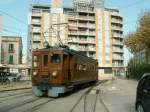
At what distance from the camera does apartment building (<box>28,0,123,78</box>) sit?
108562 mm

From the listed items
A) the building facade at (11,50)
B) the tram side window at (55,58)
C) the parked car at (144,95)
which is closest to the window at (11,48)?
the building facade at (11,50)

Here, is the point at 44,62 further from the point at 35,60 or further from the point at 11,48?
the point at 11,48

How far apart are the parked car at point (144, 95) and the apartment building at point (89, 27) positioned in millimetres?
93347

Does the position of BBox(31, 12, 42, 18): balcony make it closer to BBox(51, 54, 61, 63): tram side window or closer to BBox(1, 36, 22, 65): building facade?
BBox(1, 36, 22, 65): building facade

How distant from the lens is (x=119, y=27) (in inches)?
4596

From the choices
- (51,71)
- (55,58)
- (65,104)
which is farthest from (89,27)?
(65,104)

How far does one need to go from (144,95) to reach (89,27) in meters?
100.0

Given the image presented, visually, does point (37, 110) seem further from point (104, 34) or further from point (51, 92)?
point (104, 34)

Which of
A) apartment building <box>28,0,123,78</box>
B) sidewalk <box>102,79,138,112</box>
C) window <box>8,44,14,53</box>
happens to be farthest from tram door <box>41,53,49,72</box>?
apartment building <box>28,0,123,78</box>

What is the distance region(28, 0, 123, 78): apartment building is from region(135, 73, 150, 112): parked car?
93347 mm

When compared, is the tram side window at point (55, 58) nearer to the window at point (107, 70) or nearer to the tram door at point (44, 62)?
the tram door at point (44, 62)

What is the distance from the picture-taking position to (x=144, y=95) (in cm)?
1240

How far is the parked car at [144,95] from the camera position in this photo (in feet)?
39.5

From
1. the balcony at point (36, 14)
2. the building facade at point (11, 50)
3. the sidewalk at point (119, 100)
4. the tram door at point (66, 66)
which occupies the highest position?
the balcony at point (36, 14)
